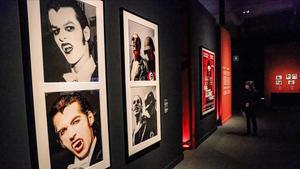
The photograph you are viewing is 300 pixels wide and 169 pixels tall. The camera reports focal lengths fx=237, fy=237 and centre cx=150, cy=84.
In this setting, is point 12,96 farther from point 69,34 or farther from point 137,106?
point 137,106

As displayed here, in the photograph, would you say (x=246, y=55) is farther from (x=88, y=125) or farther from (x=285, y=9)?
(x=88, y=125)

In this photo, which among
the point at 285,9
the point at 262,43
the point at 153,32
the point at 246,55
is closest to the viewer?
the point at 153,32

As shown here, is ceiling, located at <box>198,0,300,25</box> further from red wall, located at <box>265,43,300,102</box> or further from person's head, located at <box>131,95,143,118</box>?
person's head, located at <box>131,95,143,118</box>

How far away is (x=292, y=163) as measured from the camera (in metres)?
4.73

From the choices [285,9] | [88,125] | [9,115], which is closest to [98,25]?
[88,125]

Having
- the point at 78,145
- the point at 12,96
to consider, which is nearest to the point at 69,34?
the point at 12,96

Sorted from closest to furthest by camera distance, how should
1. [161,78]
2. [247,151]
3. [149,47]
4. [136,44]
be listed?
1. [136,44]
2. [149,47]
3. [161,78]
4. [247,151]

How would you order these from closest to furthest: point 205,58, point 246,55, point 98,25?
point 98,25 → point 205,58 → point 246,55

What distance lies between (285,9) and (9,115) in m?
15.4

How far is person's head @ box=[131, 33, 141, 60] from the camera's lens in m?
3.28

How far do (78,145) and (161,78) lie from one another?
2.20m

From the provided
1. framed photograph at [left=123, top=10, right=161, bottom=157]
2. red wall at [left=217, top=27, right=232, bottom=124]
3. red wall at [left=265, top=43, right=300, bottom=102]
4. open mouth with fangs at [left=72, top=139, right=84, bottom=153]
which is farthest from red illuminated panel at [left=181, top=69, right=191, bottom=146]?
red wall at [left=265, top=43, right=300, bottom=102]

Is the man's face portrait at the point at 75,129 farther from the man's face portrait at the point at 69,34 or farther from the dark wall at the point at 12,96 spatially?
the man's face portrait at the point at 69,34

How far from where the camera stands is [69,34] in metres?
2.25
